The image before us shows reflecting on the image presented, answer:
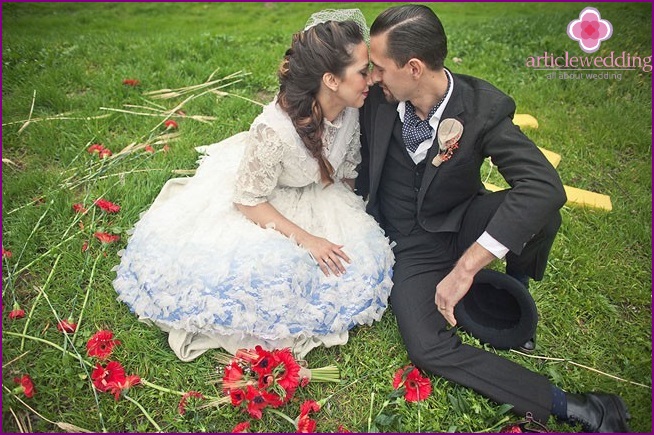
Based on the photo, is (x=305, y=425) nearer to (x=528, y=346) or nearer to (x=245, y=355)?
(x=245, y=355)

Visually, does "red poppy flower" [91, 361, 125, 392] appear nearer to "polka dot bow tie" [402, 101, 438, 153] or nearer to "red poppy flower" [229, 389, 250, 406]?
"red poppy flower" [229, 389, 250, 406]

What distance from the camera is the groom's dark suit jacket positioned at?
8.55 feet

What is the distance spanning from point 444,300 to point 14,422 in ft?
7.41

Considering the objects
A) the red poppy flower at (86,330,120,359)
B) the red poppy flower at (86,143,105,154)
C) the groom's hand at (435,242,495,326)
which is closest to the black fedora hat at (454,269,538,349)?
the groom's hand at (435,242,495,326)

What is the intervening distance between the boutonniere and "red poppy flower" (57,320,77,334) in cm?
230

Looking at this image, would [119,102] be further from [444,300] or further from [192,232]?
[444,300]

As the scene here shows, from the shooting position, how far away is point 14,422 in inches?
104

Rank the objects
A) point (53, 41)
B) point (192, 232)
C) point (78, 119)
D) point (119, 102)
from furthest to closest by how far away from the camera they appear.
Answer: point (53, 41) → point (119, 102) → point (78, 119) → point (192, 232)

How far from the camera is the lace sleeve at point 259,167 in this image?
9.46ft

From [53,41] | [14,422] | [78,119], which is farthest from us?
[53,41]

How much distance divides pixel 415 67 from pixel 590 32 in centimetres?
421

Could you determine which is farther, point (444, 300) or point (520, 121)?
point (520, 121)

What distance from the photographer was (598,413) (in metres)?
2.65

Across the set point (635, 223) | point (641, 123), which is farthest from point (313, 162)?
point (641, 123)
